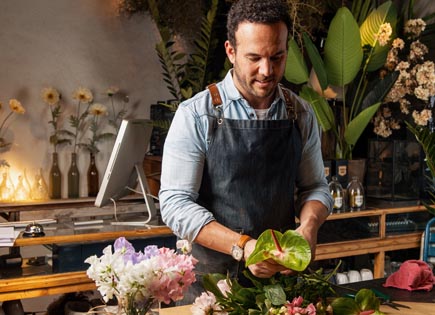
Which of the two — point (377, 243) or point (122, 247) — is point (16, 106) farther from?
point (122, 247)

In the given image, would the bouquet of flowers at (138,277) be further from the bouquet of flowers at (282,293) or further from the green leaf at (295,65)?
the green leaf at (295,65)

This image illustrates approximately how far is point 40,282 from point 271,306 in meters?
1.76

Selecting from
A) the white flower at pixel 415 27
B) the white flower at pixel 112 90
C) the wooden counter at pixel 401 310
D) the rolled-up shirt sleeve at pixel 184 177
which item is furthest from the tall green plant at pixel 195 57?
the wooden counter at pixel 401 310

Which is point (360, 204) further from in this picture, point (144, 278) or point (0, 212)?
point (144, 278)

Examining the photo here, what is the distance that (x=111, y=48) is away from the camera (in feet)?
16.7

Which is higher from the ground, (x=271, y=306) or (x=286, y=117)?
(x=286, y=117)

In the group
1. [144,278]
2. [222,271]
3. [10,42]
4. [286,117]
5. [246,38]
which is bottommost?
[222,271]

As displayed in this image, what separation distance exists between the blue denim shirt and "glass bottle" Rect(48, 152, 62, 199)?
304cm

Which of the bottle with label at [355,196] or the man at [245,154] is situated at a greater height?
the man at [245,154]

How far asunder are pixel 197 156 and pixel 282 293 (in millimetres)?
650

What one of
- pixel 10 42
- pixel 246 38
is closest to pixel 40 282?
pixel 246 38

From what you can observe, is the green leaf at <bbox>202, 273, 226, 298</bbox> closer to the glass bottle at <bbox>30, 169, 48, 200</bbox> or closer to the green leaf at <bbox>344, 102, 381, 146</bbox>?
the green leaf at <bbox>344, 102, 381, 146</bbox>

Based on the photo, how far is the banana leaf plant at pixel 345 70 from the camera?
392cm

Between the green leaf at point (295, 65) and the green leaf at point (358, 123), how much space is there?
0.42 m
